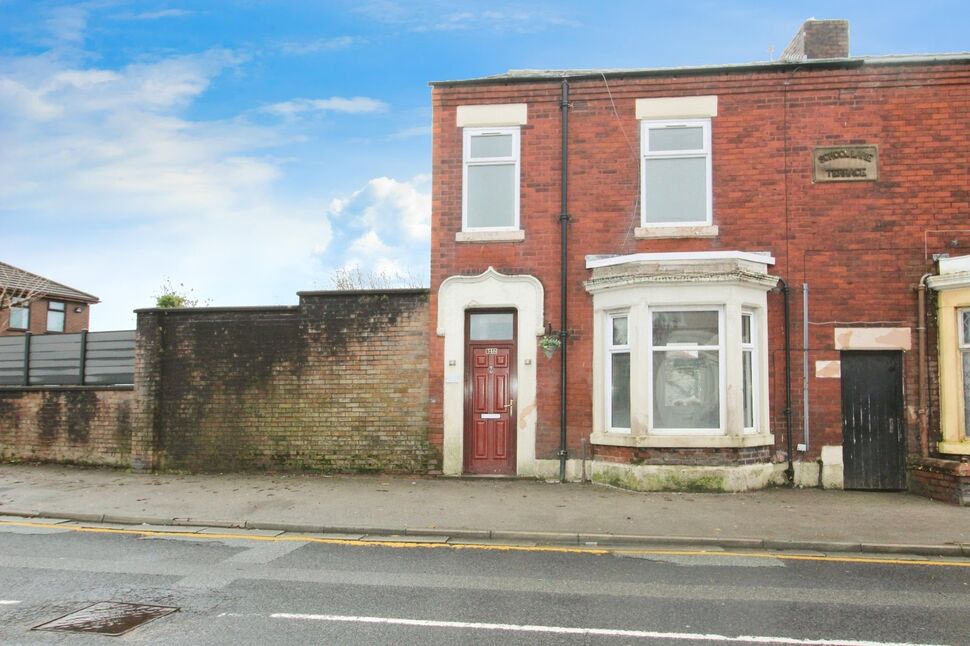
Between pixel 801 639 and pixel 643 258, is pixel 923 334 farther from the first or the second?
pixel 801 639

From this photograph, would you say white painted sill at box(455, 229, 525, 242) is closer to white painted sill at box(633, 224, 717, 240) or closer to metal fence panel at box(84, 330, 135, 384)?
white painted sill at box(633, 224, 717, 240)

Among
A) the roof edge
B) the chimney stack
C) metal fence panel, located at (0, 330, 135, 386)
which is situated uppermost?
the chimney stack

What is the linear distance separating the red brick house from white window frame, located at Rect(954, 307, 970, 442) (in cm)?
3

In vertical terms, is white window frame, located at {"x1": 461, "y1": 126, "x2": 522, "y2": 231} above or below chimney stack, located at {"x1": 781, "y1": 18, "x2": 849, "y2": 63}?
below

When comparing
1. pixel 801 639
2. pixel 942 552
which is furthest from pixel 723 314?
pixel 801 639

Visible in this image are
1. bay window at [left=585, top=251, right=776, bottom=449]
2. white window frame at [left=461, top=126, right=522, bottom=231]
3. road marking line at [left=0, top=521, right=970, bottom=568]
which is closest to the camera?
road marking line at [left=0, top=521, right=970, bottom=568]

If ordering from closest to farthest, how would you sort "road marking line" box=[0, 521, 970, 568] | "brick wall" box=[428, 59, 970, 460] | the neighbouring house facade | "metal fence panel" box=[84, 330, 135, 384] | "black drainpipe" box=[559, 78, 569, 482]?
"road marking line" box=[0, 521, 970, 568], "brick wall" box=[428, 59, 970, 460], "black drainpipe" box=[559, 78, 569, 482], "metal fence panel" box=[84, 330, 135, 384], the neighbouring house facade

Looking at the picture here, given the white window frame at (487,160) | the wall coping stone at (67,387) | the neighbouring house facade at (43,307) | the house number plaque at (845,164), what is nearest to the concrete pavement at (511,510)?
the wall coping stone at (67,387)

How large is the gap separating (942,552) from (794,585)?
2.53 metres

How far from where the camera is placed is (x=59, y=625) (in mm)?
5602

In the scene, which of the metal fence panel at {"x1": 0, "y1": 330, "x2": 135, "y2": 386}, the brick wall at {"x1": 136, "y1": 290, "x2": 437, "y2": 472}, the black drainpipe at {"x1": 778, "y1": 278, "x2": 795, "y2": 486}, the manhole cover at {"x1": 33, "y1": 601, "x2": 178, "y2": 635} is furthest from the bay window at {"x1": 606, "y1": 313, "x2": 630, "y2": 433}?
the metal fence panel at {"x1": 0, "y1": 330, "x2": 135, "y2": 386}

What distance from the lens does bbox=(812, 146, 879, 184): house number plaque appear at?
12438 millimetres

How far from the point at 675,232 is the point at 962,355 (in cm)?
477

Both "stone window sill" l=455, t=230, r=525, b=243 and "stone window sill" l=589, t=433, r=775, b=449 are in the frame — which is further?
"stone window sill" l=455, t=230, r=525, b=243
